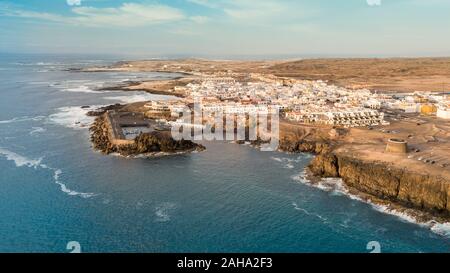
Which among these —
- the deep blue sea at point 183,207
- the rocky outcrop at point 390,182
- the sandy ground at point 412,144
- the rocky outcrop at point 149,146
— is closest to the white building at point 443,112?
the sandy ground at point 412,144

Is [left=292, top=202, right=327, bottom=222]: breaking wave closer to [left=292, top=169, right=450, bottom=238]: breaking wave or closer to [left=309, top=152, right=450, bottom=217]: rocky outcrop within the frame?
[left=292, top=169, right=450, bottom=238]: breaking wave

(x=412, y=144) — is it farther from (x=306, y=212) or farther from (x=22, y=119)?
(x=22, y=119)

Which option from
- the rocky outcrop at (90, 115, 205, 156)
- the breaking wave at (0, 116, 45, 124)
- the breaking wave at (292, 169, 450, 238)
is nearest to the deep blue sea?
the breaking wave at (292, 169, 450, 238)

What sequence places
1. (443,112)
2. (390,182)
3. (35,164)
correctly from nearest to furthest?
(390,182) < (35,164) < (443,112)

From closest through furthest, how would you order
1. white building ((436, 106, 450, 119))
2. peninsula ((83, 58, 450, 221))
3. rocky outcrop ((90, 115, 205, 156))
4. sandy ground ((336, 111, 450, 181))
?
peninsula ((83, 58, 450, 221)) → sandy ground ((336, 111, 450, 181)) → rocky outcrop ((90, 115, 205, 156)) → white building ((436, 106, 450, 119))

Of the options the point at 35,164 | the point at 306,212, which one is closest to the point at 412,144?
the point at 306,212

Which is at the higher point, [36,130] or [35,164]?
[36,130]
